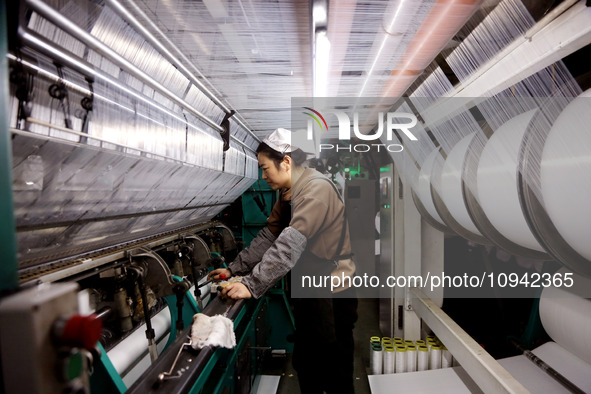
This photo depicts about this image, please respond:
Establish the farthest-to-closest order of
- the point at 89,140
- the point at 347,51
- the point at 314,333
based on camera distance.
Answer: the point at 314,333
the point at 347,51
the point at 89,140

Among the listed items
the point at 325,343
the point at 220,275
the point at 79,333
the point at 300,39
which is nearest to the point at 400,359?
the point at 325,343

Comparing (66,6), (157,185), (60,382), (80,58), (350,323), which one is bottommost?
(350,323)

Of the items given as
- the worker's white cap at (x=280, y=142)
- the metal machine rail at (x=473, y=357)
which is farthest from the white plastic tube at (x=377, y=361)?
the worker's white cap at (x=280, y=142)

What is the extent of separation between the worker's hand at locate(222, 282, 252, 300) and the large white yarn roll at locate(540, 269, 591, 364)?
1454 millimetres

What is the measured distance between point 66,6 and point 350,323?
209cm

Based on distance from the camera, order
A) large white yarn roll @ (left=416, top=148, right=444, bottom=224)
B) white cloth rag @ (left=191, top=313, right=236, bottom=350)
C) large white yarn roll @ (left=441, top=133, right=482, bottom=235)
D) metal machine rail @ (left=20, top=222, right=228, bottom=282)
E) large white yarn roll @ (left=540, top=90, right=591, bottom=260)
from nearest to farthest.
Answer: large white yarn roll @ (left=540, top=90, right=591, bottom=260) → metal machine rail @ (left=20, top=222, right=228, bottom=282) → white cloth rag @ (left=191, top=313, right=236, bottom=350) → large white yarn roll @ (left=441, top=133, right=482, bottom=235) → large white yarn roll @ (left=416, top=148, right=444, bottom=224)

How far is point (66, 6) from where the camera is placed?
94cm

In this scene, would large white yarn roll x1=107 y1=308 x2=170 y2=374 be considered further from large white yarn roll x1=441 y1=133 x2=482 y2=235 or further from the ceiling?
large white yarn roll x1=441 y1=133 x2=482 y2=235

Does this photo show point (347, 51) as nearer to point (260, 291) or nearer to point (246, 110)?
point (246, 110)

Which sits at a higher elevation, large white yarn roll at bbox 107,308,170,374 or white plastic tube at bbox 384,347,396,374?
large white yarn roll at bbox 107,308,170,374

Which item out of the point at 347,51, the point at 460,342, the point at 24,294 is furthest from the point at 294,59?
the point at 460,342

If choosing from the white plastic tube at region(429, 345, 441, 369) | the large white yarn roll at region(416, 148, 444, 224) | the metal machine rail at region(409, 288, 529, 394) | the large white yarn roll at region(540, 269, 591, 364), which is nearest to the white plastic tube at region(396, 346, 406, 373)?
the white plastic tube at region(429, 345, 441, 369)

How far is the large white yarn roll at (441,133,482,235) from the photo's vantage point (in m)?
1.57

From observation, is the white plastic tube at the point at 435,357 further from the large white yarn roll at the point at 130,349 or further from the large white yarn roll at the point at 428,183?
the large white yarn roll at the point at 130,349
